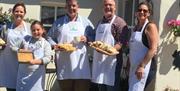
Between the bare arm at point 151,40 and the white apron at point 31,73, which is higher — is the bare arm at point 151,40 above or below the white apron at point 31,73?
above

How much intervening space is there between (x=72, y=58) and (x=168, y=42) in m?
2.14

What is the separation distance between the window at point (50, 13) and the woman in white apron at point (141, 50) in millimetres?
4326

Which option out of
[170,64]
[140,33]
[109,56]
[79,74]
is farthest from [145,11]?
[170,64]

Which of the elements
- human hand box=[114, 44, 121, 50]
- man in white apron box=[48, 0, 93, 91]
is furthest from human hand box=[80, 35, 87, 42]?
human hand box=[114, 44, 121, 50]

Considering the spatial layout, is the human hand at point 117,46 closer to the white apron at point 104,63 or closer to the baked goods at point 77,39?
the white apron at point 104,63

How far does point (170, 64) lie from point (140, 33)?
2385mm

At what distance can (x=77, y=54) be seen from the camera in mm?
7016

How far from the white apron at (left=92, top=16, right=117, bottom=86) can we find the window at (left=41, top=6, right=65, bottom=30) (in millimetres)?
3844

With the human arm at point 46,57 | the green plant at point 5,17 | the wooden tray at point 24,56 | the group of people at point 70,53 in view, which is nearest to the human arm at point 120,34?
the group of people at point 70,53

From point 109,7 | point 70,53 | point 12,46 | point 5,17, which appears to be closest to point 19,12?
Result: point 12,46

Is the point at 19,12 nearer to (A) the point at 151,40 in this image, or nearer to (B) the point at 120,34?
(B) the point at 120,34

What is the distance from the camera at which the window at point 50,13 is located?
10656 millimetres

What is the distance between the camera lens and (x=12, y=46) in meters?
6.79

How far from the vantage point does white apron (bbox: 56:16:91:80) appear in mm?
6961
